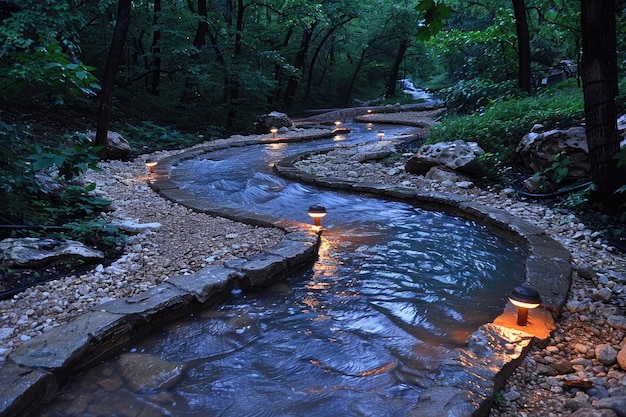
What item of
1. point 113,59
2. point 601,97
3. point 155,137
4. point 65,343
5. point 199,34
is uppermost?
point 199,34

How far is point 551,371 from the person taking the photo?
2.66 m

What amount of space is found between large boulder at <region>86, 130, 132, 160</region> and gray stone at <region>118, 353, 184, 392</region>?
779cm

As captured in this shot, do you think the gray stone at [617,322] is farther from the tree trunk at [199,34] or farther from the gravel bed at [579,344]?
the tree trunk at [199,34]

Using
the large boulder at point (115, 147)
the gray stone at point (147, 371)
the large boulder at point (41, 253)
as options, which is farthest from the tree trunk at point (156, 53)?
the gray stone at point (147, 371)

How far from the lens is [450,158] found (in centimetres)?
775

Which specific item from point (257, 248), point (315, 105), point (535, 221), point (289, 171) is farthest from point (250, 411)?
point (315, 105)

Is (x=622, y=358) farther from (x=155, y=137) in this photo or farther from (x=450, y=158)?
(x=155, y=137)

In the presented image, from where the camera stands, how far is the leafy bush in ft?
24.6

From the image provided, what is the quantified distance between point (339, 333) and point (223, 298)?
1.12 m

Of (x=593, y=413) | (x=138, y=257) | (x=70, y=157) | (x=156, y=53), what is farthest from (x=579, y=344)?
(x=156, y=53)

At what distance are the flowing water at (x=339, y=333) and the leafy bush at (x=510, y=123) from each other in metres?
3.02

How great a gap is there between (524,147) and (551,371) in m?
5.44

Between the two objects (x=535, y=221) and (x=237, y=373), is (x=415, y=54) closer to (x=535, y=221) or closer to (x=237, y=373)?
(x=535, y=221)

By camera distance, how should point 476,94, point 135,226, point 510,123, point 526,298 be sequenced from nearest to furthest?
point 526,298, point 135,226, point 510,123, point 476,94
